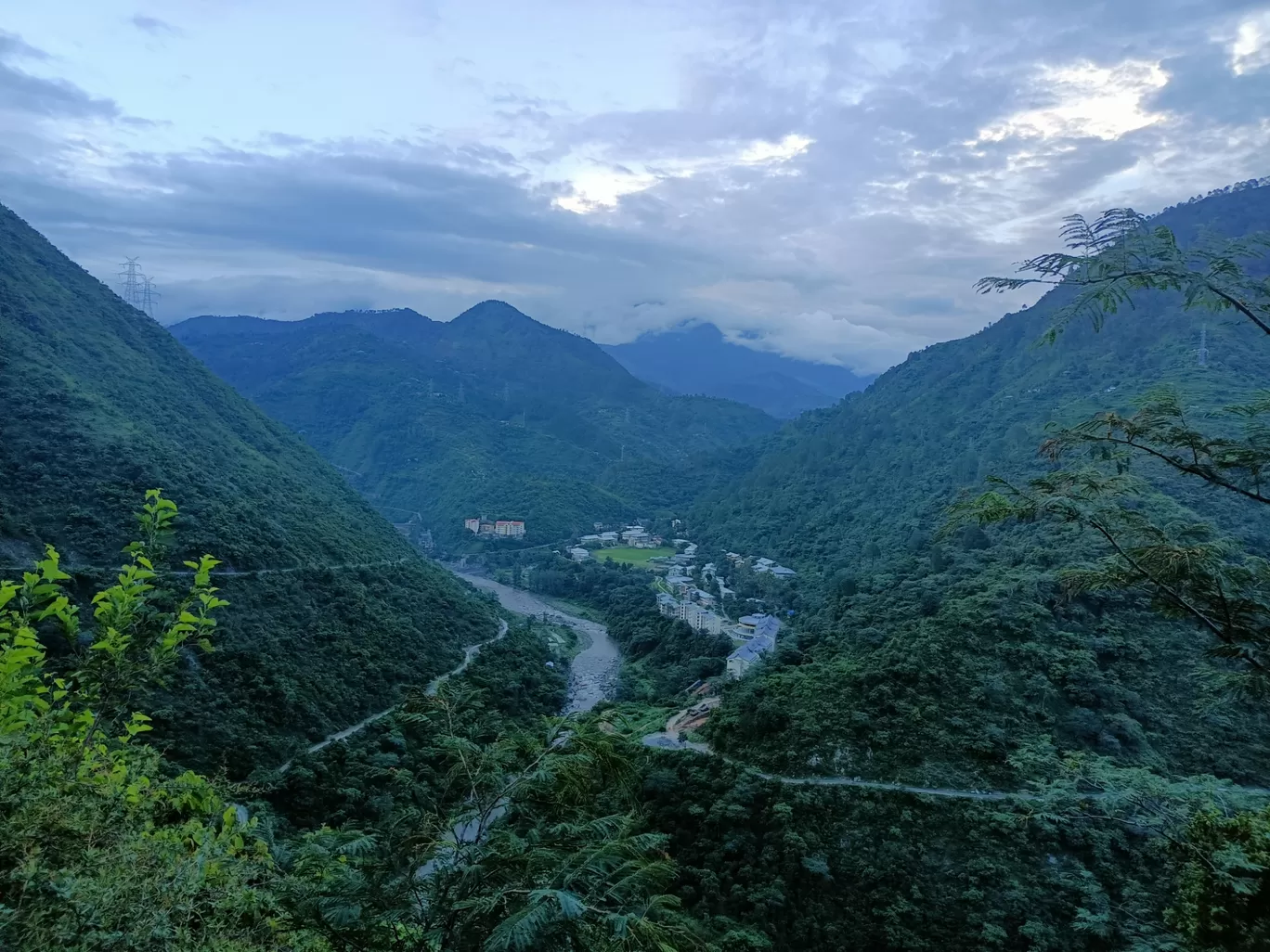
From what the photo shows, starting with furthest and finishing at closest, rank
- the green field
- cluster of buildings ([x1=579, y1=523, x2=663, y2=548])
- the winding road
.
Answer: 1. cluster of buildings ([x1=579, y1=523, x2=663, y2=548])
2. the green field
3. the winding road

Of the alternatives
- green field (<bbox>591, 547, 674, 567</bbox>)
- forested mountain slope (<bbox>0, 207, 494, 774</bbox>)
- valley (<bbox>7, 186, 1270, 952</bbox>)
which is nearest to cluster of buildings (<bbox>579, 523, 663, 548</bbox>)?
valley (<bbox>7, 186, 1270, 952</bbox>)

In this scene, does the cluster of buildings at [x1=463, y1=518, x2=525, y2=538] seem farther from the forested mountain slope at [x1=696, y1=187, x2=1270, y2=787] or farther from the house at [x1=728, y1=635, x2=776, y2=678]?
the house at [x1=728, y1=635, x2=776, y2=678]

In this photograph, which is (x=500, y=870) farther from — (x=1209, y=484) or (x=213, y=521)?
(x=213, y=521)

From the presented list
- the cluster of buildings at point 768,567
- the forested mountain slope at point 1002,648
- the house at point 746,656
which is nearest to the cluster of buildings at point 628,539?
the cluster of buildings at point 768,567

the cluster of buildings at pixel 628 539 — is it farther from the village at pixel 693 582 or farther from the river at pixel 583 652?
the river at pixel 583 652

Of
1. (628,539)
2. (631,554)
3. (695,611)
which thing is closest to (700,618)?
(695,611)

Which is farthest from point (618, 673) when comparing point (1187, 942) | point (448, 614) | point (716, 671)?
point (1187, 942)
